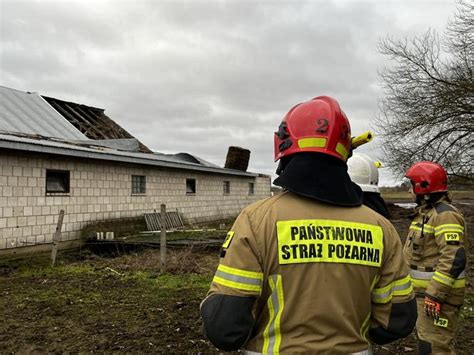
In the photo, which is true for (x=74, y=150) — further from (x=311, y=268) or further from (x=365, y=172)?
(x=311, y=268)

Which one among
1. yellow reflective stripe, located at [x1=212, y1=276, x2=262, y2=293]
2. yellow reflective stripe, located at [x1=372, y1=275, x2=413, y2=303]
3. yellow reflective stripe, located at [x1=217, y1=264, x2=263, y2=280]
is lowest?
yellow reflective stripe, located at [x1=372, y1=275, x2=413, y2=303]

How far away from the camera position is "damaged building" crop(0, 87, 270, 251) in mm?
9445

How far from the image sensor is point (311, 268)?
1.53 metres

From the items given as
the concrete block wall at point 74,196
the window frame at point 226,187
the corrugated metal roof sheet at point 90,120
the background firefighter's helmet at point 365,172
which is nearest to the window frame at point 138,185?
the concrete block wall at point 74,196

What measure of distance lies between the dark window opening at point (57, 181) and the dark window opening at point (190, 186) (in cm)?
663

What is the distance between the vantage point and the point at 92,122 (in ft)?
57.1

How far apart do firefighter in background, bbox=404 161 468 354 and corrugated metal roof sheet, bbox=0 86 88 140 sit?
441 inches

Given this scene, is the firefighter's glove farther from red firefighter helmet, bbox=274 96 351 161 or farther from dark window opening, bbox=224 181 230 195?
dark window opening, bbox=224 181 230 195

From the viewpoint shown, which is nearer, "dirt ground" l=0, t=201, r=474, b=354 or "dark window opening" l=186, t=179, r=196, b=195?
"dirt ground" l=0, t=201, r=474, b=354

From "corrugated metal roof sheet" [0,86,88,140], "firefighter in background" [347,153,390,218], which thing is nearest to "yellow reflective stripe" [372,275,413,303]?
"firefighter in background" [347,153,390,218]

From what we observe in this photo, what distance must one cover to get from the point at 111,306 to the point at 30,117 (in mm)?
9828

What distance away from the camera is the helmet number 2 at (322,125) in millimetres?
1679

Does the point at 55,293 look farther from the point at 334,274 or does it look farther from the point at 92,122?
the point at 92,122

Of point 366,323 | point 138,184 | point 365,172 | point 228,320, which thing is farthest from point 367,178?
point 138,184
